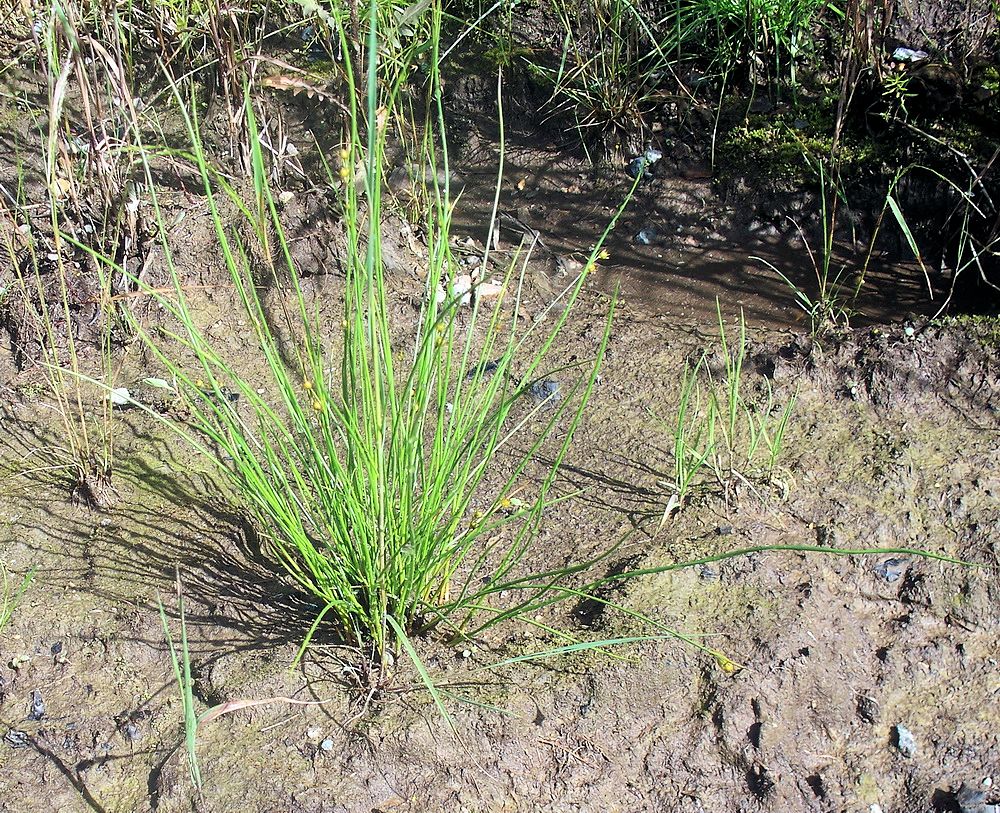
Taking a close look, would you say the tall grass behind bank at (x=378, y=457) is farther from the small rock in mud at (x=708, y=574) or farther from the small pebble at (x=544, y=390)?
the small pebble at (x=544, y=390)

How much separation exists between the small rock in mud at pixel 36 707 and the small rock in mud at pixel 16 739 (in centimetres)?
4

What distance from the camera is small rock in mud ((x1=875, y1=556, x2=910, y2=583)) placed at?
193cm

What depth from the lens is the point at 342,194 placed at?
8.75 feet

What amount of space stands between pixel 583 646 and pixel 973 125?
2268 millimetres

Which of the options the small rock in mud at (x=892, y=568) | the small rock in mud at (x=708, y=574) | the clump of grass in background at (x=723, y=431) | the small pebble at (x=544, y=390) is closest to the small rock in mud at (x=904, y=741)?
the small rock in mud at (x=892, y=568)

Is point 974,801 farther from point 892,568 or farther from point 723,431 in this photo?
point 723,431

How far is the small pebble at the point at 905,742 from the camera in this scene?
1713 millimetres

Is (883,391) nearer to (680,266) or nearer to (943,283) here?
(943,283)

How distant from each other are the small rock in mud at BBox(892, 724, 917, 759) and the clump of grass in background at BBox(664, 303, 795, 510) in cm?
58

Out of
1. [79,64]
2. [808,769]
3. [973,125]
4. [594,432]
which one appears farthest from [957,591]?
[79,64]

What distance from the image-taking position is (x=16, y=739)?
1721 millimetres

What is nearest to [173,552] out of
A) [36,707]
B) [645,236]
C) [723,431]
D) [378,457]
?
[36,707]

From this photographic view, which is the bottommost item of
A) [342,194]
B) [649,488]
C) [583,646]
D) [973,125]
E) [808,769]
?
[808,769]

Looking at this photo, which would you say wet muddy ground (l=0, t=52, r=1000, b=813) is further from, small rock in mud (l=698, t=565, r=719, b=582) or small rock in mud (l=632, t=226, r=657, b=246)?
small rock in mud (l=632, t=226, r=657, b=246)
